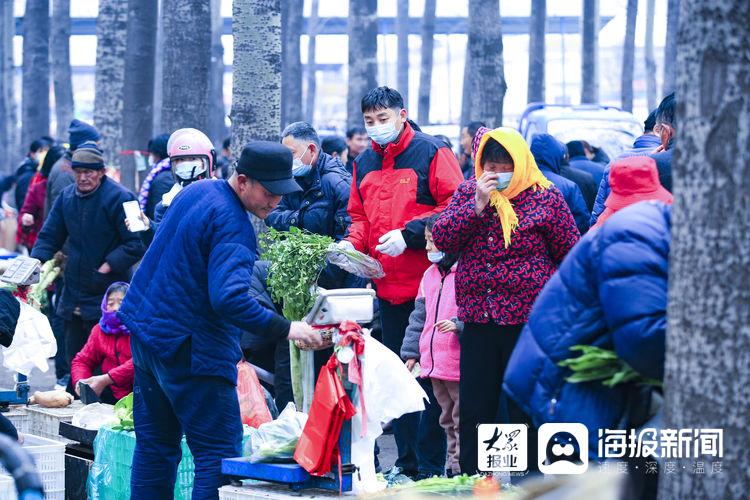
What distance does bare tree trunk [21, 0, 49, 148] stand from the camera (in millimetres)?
25719

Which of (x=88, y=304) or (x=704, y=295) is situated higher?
(x=704, y=295)

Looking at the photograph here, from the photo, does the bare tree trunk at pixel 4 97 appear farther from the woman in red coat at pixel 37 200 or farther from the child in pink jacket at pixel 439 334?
the child in pink jacket at pixel 439 334

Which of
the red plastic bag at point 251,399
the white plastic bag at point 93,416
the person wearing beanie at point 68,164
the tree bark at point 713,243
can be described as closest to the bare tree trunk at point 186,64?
the person wearing beanie at point 68,164

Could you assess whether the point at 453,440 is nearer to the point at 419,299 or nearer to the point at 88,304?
the point at 419,299

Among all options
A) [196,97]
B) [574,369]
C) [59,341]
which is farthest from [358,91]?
[574,369]

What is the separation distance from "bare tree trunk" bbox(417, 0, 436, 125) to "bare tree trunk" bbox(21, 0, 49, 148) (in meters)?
10.8

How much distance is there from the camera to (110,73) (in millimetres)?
17375

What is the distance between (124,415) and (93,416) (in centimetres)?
65

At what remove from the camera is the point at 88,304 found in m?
9.91

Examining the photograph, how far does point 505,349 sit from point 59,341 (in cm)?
573

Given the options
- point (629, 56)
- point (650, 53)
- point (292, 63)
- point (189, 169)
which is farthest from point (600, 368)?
point (650, 53)

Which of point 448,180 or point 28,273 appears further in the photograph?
point 28,273

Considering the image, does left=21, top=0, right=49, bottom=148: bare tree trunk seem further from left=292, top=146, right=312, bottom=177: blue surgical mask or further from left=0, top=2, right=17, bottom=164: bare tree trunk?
left=292, top=146, right=312, bottom=177: blue surgical mask

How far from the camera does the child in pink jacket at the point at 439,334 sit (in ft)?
24.6
